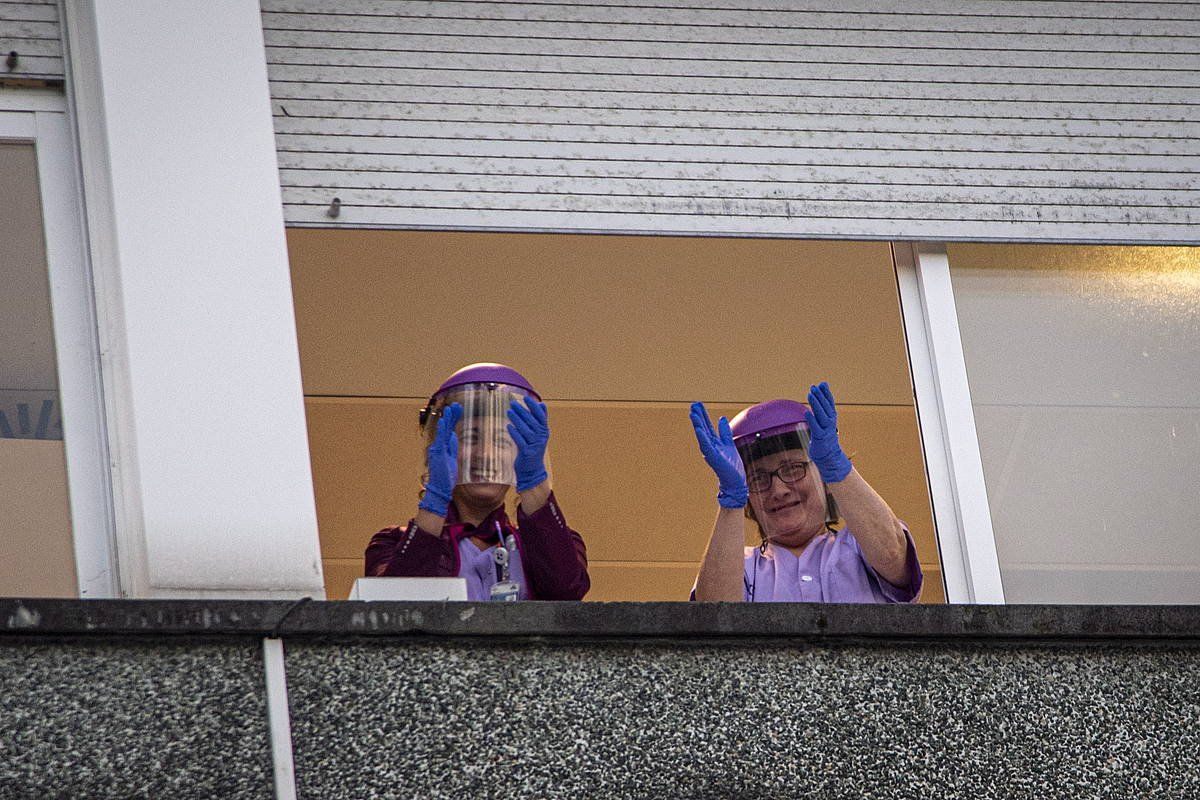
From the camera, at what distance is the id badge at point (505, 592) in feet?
13.3

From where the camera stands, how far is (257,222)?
4.26 meters

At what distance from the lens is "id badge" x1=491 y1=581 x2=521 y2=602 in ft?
13.3

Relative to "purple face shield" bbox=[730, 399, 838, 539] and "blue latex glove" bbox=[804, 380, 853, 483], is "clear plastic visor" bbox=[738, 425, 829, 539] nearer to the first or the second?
"purple face shield" bbox=[730, 399, 838, 539]

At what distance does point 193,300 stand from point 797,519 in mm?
1686

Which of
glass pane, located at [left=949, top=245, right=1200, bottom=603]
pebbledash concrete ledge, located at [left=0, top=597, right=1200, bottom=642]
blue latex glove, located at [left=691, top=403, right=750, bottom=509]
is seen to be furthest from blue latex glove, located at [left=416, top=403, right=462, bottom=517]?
glass pane, located at [left=949, top=245, right=1200, bottom=603]

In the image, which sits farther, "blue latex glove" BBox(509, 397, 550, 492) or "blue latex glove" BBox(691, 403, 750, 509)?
"blue latex glove" BBox(691, 403, 750, 509)

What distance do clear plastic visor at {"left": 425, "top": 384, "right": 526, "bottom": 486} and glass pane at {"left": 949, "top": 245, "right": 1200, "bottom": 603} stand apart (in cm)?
126

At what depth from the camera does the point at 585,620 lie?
11.8ft

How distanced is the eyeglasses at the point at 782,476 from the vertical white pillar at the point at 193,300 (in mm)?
1301

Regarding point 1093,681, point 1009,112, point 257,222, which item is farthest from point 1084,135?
point 257,222

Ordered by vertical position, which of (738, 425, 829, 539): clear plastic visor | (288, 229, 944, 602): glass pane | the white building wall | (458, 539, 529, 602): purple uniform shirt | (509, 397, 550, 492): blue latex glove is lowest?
(458, 539, 529, 602): purple uniform shirt

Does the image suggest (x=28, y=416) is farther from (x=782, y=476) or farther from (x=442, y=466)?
(x=782, y=476)

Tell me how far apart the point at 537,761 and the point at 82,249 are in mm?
1740

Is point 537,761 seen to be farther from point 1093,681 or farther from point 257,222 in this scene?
point 257,222
